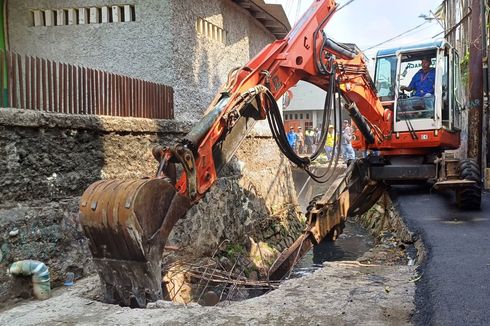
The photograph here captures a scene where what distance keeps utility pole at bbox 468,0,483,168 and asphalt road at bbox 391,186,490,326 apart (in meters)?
2.18

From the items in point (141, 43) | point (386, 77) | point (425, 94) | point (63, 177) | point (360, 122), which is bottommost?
point (63, 177)

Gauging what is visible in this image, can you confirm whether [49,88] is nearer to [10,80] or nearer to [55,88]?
[55,88]

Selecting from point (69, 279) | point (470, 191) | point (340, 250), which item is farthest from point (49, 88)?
point (340, 250)

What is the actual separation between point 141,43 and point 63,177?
396 centimetres

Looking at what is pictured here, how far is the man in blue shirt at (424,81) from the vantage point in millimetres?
9135

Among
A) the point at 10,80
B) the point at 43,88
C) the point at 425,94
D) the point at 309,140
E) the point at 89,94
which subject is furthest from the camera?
the point at 309,140

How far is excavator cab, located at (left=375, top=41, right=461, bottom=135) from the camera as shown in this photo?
9.01 m

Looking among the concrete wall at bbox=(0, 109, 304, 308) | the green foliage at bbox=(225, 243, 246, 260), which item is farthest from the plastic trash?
the green foliage at bbox=(225, 243, 246, 260)

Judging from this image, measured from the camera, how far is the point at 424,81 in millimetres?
9266

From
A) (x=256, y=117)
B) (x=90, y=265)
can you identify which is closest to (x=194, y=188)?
(x=256, y=117)

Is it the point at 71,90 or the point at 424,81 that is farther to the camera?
the point at 424,81

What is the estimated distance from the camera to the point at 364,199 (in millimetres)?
9766

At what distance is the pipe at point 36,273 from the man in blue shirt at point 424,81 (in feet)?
24.5

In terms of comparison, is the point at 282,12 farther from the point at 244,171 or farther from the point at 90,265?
the point at 90,265
